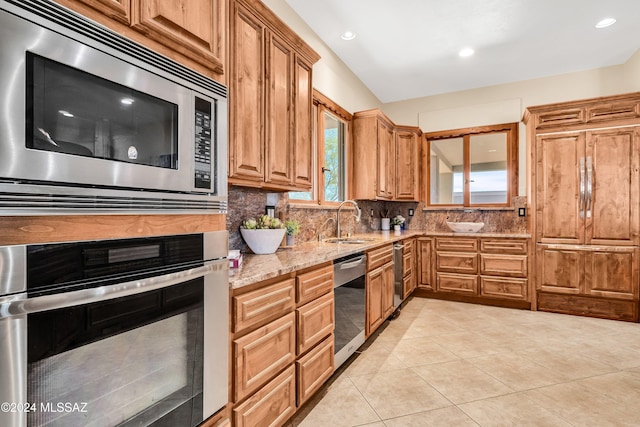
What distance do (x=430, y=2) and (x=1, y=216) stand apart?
3256mm

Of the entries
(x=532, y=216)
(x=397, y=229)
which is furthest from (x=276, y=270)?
(x=532, y=216)

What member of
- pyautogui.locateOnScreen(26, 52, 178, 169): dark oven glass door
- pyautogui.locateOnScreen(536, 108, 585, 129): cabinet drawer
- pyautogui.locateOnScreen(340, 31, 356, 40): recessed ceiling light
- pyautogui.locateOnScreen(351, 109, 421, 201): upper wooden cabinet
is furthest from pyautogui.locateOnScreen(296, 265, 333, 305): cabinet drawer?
pyautogui.locateOnScreen(536, 108, 585, 129): cabinet drawer

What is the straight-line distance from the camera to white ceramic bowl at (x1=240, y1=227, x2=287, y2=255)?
2117mm

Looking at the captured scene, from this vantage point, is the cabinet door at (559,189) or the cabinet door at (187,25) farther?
the cabinet door at (559,189)

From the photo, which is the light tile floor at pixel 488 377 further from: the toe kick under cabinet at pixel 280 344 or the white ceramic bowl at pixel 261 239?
the white ceramic bowl at pixel 261 239

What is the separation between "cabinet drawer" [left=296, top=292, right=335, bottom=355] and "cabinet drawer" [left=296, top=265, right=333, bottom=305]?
40 millimetres

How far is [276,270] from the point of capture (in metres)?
1.54

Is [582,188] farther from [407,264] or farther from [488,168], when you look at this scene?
[407,264]

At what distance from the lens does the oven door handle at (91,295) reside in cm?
70

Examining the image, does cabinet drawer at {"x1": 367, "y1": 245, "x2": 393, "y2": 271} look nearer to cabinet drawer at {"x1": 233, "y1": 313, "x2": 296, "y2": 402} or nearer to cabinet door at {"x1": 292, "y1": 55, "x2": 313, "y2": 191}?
cabinet door at {"x1": 292, "y1": 55, "x2": 313, "y2": 191}

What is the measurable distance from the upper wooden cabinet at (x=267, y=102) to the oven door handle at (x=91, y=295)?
81 cm

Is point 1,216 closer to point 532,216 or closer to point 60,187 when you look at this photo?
point 60,187

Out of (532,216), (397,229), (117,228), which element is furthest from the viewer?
(397,229)

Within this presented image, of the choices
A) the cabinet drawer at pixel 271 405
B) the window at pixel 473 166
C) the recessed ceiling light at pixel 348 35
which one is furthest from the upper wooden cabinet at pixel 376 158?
the cabinet drawer at pixel 271 405
